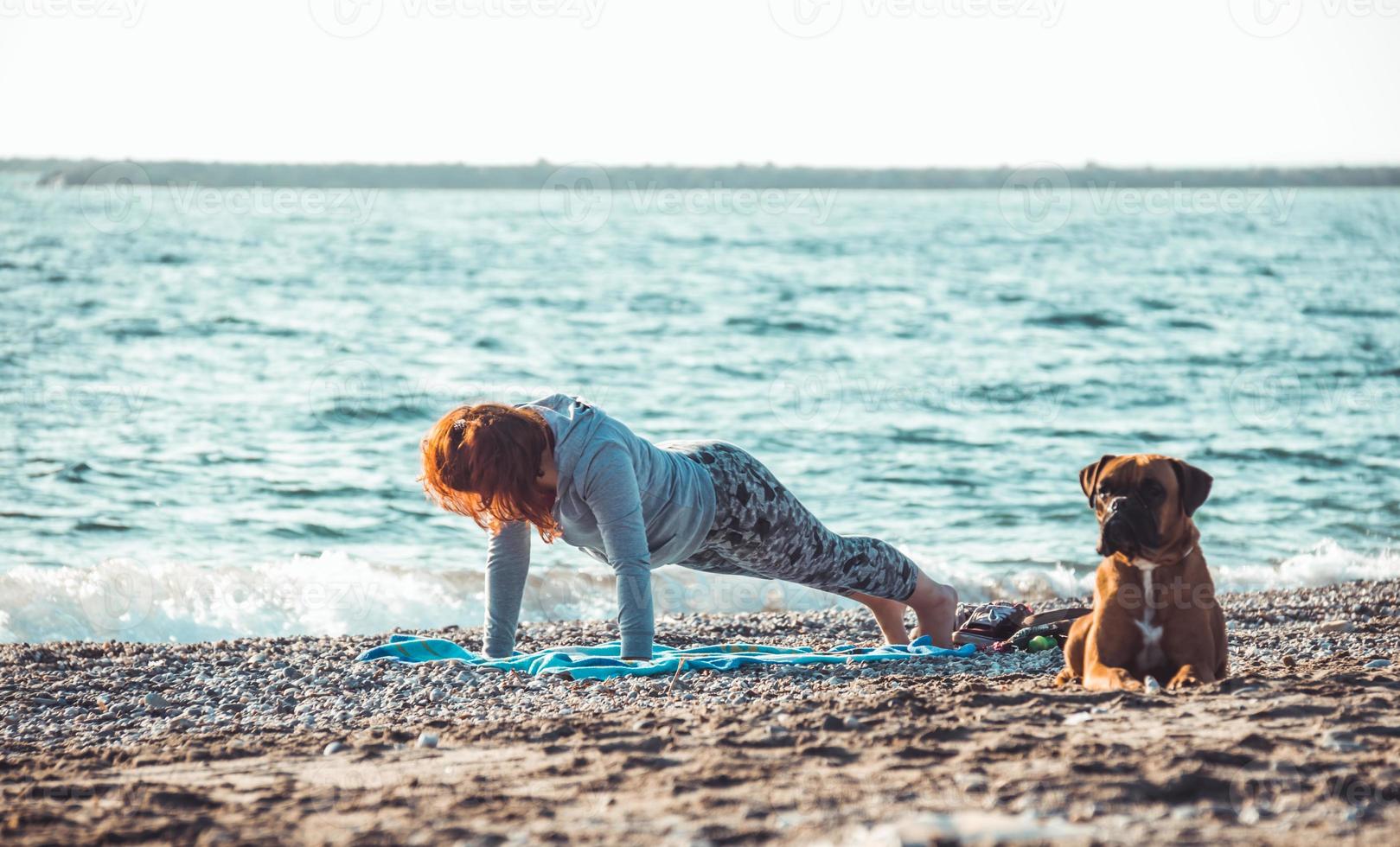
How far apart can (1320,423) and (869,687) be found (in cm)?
1215

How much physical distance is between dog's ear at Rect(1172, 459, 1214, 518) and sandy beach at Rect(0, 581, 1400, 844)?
61cm

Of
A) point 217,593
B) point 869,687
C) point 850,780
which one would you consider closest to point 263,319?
point 217,593

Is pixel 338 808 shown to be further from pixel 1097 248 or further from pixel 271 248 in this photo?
pixel 1097 248

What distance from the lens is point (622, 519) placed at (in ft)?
16.6

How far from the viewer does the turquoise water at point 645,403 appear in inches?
380

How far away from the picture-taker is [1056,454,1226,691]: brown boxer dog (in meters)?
4.30

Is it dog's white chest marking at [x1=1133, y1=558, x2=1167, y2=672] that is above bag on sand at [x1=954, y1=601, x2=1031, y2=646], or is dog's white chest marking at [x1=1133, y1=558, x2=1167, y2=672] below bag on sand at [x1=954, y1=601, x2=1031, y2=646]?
above

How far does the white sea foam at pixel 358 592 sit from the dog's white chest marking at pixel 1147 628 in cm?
486

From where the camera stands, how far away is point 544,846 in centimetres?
299

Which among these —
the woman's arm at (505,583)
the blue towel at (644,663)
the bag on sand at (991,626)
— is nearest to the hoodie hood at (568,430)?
the woman's arm at (505,583)

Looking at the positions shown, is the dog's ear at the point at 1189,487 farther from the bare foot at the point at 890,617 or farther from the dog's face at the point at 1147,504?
the bare foot at the point at 890,617

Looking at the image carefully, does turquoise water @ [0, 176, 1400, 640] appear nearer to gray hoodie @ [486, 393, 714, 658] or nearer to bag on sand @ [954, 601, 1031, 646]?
bag on sand @ [954, 601, 1031, 646]

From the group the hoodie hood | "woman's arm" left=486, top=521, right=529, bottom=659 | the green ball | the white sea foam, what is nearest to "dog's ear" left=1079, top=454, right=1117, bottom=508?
the green ball

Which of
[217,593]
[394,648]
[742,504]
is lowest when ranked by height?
[217,593]
